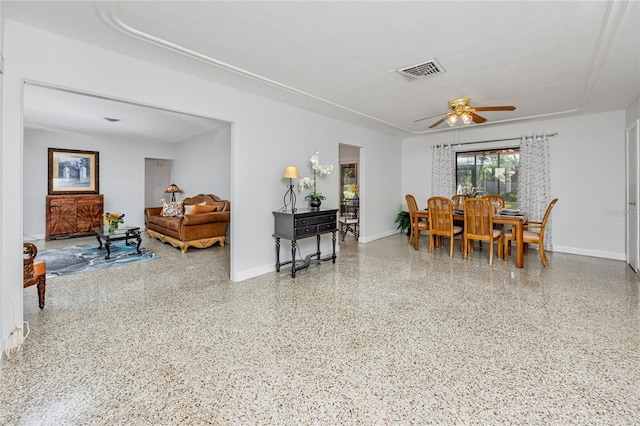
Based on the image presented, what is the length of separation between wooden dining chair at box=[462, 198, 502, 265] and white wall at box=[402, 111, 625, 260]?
171cm

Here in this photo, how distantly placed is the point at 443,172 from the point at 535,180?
5.59ft

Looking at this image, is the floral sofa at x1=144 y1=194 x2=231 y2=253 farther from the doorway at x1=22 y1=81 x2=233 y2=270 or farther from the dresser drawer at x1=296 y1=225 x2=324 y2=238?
the dresser drawer at x1=296 y1=225 x2=324 y2=238

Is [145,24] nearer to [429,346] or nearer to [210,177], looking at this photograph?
[429,346]

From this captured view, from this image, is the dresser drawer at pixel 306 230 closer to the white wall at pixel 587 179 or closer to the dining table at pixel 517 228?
the dining table at pixel 517 228

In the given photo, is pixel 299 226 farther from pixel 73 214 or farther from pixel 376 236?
pixel 73 214

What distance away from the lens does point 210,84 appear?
11.0 ft

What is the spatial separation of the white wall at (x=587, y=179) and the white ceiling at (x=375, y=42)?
1163mm

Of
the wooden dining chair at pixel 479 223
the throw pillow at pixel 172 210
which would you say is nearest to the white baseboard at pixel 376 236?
the wooden dining chair at pixel 479 223

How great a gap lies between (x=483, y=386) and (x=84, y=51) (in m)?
3.88

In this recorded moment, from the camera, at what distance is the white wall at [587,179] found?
4789mm

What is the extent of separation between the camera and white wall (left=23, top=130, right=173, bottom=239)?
→ 21.0 feet

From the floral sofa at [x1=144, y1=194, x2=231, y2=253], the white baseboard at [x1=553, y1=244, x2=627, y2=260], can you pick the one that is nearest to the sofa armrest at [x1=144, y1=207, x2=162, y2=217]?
the floral sofa at [x1=144, y1=194, x2=231, y2=253]

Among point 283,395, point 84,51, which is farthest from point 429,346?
point 84,51

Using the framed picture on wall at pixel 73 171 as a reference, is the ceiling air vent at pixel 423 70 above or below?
above
